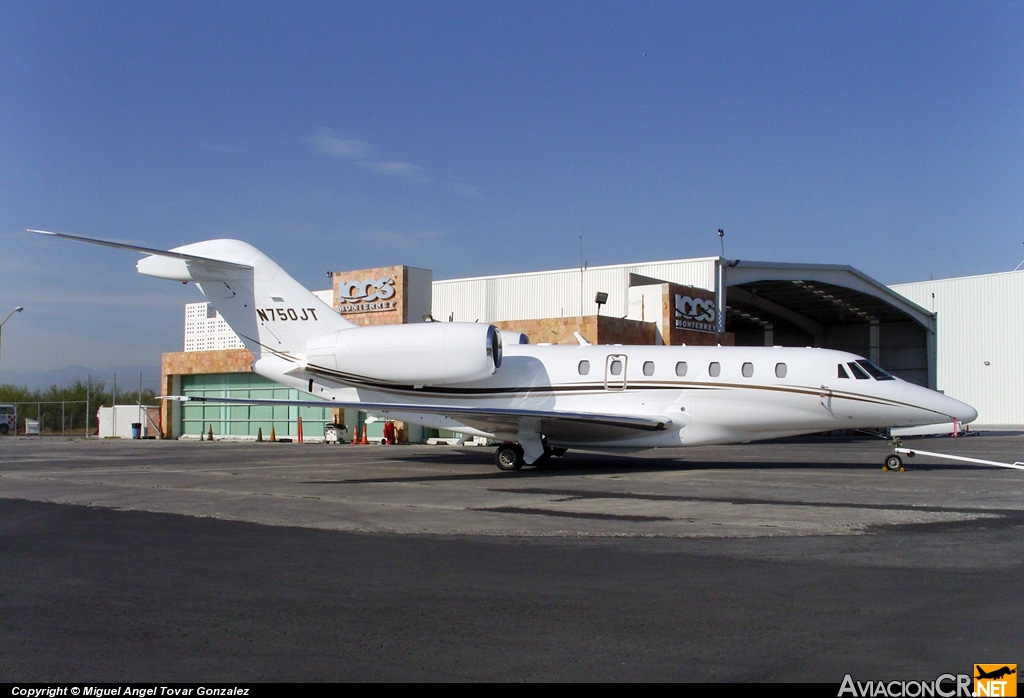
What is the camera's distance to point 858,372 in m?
19.5

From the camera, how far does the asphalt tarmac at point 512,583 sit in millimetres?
5355

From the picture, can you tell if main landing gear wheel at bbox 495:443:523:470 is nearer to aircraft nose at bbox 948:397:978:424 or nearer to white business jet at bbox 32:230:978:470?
white business jet at bbox 32:230:978:470

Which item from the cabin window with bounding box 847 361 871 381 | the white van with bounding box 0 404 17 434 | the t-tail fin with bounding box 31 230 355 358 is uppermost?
the t-tail fin with bounding box 31 230 355 358

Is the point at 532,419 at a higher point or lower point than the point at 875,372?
lower

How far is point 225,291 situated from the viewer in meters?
22.0

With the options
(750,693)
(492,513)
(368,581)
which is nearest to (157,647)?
(368,581)

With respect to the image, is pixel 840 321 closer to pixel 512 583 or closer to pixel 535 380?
pixel 535 380

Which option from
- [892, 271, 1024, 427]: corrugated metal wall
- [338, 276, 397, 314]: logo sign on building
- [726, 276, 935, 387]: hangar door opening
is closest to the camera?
[338, 276, 397, 314]: logo sign on building

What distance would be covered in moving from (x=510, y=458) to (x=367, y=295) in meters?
16.3

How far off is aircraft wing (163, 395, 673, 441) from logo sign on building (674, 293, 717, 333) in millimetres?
15755

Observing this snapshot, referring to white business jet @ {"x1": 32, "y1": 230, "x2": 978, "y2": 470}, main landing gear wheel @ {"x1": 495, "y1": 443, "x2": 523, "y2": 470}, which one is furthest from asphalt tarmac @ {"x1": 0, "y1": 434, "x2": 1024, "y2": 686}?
main landing gear wheel @ {"x1": 495, "y1": 443, "x2": 523, "y2": 470}

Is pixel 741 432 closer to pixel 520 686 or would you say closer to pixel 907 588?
pixel 907 588

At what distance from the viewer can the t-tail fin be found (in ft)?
71.4

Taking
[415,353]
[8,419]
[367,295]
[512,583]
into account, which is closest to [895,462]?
[415,353]
